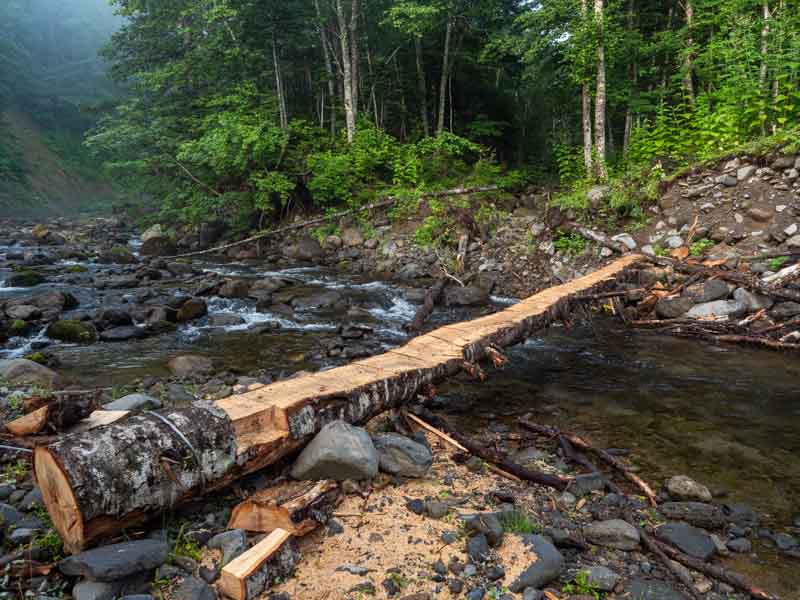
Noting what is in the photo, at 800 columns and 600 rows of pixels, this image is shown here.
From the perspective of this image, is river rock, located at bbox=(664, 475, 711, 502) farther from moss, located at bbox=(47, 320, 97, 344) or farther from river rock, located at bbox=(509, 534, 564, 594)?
moss, located at bbox=(47, 320, 97, 344)

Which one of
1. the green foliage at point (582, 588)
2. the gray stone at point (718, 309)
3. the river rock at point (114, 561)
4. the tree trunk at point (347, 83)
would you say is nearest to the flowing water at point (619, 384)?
the gray stone at point (718, 309)

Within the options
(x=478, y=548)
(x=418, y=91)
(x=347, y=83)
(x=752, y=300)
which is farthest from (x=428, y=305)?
(x=418, y=91)

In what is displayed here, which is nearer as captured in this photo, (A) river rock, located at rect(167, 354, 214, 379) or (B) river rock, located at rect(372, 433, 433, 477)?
(B) river rock, located at rect(372, 433, 433, 477)

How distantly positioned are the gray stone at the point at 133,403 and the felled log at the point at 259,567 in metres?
2.66

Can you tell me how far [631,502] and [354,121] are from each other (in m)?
17.7

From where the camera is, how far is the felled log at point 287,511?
2.85 m

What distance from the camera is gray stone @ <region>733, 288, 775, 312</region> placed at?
8.31 meters

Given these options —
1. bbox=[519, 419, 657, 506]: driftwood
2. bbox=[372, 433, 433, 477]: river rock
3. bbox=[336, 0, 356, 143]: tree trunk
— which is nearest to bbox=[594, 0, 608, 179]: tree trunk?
bbox=[336, 0, 356, 143]: tree trunk

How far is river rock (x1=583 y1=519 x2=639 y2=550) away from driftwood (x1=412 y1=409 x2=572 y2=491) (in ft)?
1.86

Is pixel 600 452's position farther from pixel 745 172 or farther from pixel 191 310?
pixel 745 172

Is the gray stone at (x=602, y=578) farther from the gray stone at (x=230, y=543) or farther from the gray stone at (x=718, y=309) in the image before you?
the gray stone at (x=718, y=309)

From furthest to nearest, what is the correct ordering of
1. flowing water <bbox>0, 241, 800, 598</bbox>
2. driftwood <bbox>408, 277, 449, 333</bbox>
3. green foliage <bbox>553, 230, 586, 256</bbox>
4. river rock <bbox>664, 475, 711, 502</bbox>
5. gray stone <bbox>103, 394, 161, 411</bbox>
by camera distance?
green foliage <bbox>553, 230, 586, 256</bbox> < driftwood <bbox>408, 277, 449, 333</bbox> < gray stone <bbox>103, 394, 161, 411</bbox> < flowing water <bbox>0, 241, 800, 598</bbox> < river rock <bbox>664, 475, 711, 502</bbox>

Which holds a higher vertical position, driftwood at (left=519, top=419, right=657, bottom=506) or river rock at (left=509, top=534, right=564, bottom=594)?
river rock at (left=509, top=534, right=564, bottom=594)

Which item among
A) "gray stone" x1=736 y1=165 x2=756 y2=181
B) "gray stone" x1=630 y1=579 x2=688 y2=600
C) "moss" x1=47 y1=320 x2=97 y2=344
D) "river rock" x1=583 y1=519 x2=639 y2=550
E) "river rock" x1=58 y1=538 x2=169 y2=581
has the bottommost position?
"gray stone" x1=630 y1=579 x2=688 y2=600
